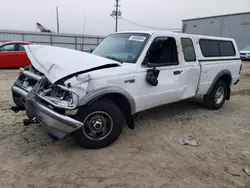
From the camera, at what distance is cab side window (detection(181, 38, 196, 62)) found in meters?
4.87

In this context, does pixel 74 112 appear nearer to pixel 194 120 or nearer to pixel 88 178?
pixel 88 178

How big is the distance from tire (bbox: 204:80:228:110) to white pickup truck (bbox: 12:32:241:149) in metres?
0.52

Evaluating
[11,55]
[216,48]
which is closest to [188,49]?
[216,48]

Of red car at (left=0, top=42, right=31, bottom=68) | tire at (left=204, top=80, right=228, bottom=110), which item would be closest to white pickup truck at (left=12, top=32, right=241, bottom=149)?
tire at (left=204, top=80, right=228, bottom=110)

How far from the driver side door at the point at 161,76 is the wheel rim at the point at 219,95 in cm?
180

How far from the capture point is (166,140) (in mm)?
4105

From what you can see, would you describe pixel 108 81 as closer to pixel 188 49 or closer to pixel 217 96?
pixel 188 49

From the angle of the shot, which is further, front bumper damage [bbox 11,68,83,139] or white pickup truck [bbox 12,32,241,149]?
white pickup truck [bbox 12,32,241,149]

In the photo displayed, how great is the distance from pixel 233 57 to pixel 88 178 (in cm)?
516

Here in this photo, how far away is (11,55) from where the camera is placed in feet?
39.4

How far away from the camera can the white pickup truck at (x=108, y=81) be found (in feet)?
10.6

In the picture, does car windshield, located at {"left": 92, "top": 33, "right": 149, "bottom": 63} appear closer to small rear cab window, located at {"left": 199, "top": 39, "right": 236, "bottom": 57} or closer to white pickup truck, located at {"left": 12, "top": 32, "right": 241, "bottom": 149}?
white pickup truck, located at {"left": 12, "top": 32, "right": 241, "bottom": 149}

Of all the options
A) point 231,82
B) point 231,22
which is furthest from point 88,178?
point 231,22

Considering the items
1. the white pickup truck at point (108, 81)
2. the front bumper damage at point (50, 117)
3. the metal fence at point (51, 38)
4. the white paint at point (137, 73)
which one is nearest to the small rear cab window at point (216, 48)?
the white pickup truck at point (108, 81)
